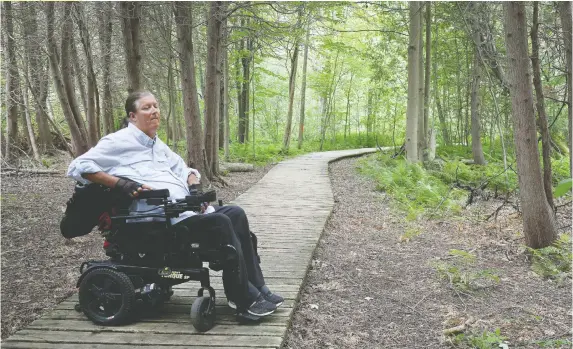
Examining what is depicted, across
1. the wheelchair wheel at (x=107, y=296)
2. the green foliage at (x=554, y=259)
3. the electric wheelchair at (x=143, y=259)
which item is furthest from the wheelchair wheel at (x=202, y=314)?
the green foliage at (x=554, y=259)

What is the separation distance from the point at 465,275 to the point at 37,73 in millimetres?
11658

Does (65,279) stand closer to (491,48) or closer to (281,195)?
(281,195)

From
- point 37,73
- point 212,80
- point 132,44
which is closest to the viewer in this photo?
point 132,44

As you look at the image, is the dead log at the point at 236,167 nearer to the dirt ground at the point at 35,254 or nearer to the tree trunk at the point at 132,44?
the dirt ground at the point at 35,254

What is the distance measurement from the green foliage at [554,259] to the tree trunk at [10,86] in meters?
9.39

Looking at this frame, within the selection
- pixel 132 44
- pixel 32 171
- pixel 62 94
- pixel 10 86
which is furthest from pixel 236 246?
pixel 10 86

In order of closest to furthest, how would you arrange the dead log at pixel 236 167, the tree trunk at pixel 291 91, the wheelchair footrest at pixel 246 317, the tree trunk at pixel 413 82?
the wheelchair footrest at pixel 246 317
the tree trunk at pixel 413 82
the dead log at pixel 236 167
the tree trunk at pixel 291 91

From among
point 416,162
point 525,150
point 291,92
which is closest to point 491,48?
point 416,162

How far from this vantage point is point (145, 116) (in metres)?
3.32

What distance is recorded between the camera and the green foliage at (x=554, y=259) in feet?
15.3

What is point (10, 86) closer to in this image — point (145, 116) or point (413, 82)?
point (413, 82)

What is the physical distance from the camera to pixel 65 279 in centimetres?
441

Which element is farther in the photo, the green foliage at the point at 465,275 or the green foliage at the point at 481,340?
the green foliage at the point at 465,275

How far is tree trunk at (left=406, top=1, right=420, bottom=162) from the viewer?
11805 mm
